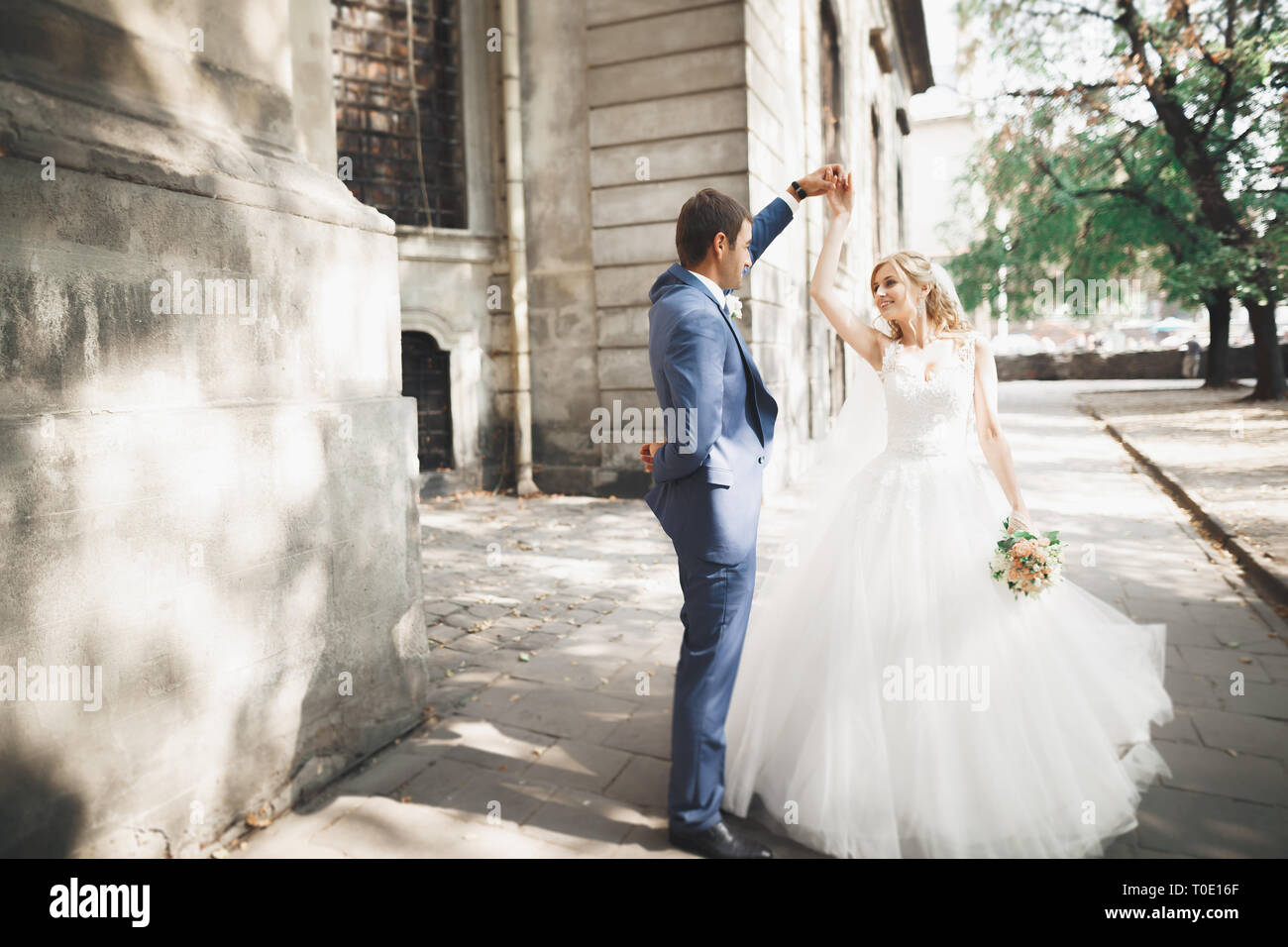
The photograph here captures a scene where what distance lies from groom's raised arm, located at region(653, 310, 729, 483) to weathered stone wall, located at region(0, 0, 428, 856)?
1.59 meters

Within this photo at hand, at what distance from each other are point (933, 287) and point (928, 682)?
64.3 inches

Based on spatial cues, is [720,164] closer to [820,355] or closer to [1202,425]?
[820,355]

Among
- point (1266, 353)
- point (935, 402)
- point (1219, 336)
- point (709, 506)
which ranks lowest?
point (709, 506)

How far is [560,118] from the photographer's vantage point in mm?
10570

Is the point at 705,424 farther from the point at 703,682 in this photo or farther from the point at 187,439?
the point at 187,439

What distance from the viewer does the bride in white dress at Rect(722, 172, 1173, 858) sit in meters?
2.95

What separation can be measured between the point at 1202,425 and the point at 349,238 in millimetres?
15657

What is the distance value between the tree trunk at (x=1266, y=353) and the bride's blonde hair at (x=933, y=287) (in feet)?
61.5

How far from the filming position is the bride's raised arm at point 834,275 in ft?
11.3

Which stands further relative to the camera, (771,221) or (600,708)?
(600,708)

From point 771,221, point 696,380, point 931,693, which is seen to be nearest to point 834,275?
point 771,221

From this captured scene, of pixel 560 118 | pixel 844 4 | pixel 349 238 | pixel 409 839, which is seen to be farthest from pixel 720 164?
pixel 844 4

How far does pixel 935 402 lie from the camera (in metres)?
3.54
